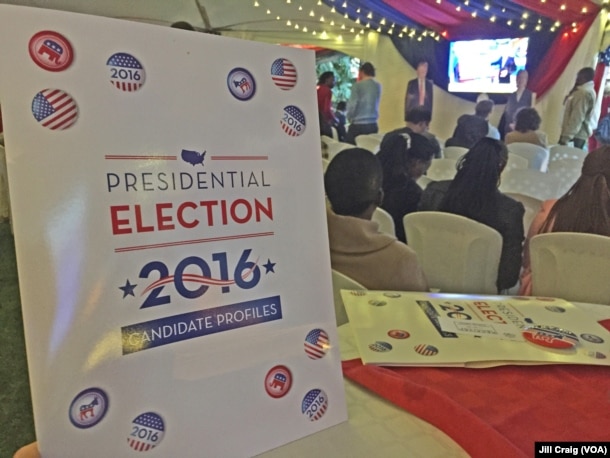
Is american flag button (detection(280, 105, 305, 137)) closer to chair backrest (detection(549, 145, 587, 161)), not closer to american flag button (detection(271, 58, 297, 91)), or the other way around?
american flag button (detection(271, 58, 297, 91))

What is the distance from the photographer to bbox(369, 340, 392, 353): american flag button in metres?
0.92

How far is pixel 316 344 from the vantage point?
70 centimetres

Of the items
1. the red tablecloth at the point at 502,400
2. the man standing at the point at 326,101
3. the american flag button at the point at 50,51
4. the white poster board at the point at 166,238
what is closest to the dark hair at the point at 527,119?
the man standing at the point at 326,101

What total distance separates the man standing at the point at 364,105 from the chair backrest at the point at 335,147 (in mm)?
13

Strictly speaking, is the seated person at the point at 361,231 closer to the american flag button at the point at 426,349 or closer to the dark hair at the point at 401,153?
the dark hair at the point at 401,153

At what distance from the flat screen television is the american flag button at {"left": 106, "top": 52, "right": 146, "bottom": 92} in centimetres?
97

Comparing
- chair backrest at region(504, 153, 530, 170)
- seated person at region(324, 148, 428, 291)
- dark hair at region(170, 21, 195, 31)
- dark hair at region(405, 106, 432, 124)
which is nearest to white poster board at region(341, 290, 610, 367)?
seated person at region(324, 148, 428, 291)

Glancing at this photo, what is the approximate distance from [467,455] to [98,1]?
109 centimetres

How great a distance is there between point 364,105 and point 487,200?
44 centimetres

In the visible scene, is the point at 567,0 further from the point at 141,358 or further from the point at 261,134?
the point at 141,358

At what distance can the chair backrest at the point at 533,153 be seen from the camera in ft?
4.47

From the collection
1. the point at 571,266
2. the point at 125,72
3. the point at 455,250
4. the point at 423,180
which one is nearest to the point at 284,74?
the point at 125,72

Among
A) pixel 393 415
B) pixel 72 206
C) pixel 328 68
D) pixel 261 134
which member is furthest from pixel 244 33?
pixel 393 415

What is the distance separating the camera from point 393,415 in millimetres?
756
